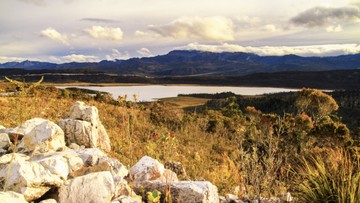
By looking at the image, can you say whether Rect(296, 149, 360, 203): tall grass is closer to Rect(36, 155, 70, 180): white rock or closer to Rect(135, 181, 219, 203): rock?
Rect(135, 181, 219, 203): rock

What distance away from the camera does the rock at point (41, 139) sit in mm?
6794

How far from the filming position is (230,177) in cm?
789

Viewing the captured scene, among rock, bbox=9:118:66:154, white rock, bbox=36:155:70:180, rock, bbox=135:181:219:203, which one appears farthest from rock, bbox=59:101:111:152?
rock, bbox=135:181:219:203

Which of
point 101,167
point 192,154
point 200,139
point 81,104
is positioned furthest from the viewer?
point 200,139

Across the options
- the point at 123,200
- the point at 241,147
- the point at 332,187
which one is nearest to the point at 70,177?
the point at 123,200

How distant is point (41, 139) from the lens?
22.5ft

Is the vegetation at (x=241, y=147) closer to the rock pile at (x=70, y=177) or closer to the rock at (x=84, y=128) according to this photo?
the rock at (x=84, y=128)

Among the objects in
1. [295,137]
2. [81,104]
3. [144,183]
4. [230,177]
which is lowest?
[295,137]

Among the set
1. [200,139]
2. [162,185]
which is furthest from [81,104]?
[200,139]

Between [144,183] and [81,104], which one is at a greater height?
[81,104]

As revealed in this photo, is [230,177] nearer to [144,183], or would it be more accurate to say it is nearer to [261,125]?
[144,183]

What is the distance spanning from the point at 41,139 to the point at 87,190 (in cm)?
256

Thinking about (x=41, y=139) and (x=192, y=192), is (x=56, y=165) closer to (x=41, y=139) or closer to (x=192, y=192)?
(x=41, y=139)

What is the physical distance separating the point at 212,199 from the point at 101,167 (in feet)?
6.45
